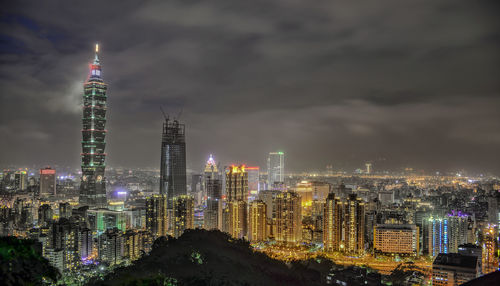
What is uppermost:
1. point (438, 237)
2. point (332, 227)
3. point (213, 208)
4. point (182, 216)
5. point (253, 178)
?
point (253, 178)

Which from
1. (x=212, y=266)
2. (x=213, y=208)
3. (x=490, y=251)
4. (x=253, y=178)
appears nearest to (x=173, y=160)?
(x=213, y=208)

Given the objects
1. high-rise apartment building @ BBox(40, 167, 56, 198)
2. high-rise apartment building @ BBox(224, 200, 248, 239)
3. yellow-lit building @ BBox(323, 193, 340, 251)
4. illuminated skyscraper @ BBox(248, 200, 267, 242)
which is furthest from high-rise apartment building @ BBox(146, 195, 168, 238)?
high-rise apartment building @ BBox(40, 167, 56, 198)

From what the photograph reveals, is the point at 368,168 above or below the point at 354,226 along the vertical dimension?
above

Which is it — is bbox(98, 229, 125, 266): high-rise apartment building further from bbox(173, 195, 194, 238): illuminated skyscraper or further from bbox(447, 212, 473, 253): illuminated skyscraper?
bbox(447, 212, 473, 253): illuminated skyscraper

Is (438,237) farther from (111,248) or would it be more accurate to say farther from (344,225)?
(111,248)

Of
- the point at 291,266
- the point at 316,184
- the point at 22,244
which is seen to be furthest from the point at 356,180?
the point at 22,244

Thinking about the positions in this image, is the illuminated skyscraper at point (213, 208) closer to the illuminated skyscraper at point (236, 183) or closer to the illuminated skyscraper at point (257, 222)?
the illuminated skyscraper at point (236, 183)

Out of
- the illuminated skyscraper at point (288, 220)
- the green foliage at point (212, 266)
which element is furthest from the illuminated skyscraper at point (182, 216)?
the green foliage at point (212, 266)
